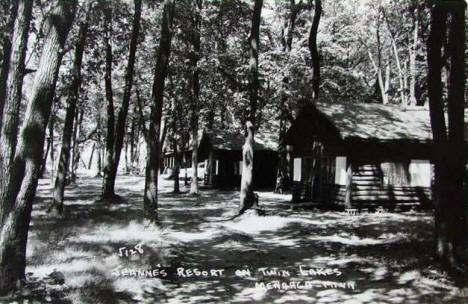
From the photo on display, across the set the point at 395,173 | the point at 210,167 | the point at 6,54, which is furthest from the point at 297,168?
the point at 6,54

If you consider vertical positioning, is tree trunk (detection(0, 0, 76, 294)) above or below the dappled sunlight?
above

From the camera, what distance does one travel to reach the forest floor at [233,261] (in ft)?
25.5

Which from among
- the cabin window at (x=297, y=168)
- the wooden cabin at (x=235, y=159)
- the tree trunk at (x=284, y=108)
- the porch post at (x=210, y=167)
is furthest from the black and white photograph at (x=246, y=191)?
the porch post at (x=210, y=167)

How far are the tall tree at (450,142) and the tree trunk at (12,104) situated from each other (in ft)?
27.9

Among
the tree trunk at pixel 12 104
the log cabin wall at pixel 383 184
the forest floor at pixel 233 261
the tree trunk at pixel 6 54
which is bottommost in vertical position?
the forest floor at pixel 233 261

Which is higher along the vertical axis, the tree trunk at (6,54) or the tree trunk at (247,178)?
the tree trunk at (6,54)

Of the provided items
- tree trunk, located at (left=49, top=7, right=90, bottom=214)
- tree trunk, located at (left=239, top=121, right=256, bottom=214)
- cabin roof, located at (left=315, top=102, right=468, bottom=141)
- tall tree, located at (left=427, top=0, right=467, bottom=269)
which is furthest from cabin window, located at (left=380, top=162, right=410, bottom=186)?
tree trunk, located at (left=49, top=7, right=90, bottom=214)

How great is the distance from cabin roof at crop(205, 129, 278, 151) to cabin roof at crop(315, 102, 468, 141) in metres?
14.2

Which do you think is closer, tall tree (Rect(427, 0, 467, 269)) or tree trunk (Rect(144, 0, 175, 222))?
tall tree (Rect(427, 0, 467, 269))

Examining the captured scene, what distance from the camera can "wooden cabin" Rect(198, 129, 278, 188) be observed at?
36.2 meters

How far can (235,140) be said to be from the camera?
120 feet

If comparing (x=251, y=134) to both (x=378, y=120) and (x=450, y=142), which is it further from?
(x=450, y=142)

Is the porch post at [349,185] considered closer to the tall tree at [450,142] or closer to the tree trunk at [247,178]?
the tree trunk at [247,178]

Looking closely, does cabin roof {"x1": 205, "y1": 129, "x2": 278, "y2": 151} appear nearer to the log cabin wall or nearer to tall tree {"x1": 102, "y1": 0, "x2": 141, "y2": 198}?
tall tree {"x1": 102, "y1": 0, "x2": 141, "y2": 198}
